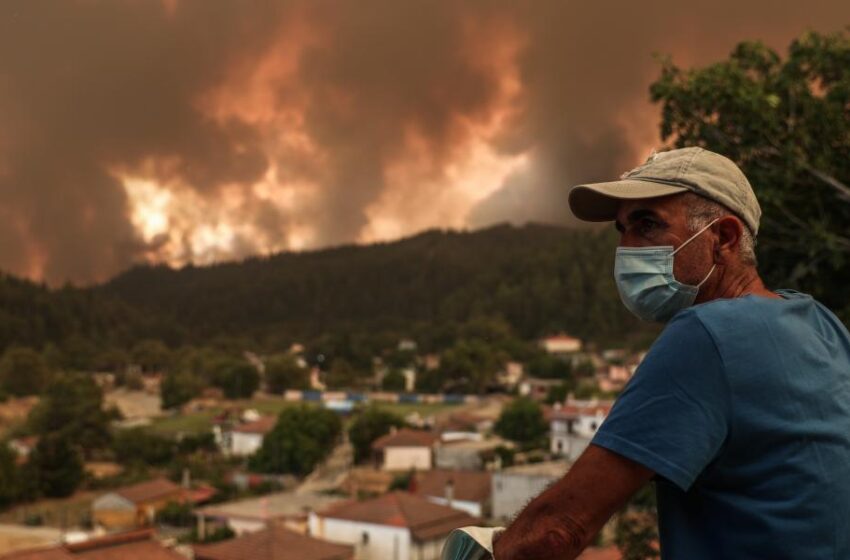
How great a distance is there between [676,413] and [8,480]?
33.4 meters

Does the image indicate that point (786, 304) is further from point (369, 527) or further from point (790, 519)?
point (369, 527)

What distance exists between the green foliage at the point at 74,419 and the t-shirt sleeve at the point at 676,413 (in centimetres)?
4023

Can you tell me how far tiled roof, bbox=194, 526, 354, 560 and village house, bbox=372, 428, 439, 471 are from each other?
14.7 m

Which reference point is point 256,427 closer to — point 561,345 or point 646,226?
point 646,226

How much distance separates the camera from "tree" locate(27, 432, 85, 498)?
3231 centimetres

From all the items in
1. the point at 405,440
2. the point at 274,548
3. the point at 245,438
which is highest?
the point at 405,440

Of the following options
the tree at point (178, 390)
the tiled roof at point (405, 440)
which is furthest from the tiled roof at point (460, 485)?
the tree at point (178, 390)

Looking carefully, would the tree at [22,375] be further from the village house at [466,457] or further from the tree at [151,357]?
the village house at [466,457]

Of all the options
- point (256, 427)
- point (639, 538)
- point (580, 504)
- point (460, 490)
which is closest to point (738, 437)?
point (580, 504)

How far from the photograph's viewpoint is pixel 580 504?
0.92m

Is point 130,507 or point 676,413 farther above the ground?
point 676,413

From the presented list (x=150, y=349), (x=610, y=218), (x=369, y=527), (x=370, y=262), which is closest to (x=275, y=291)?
(x=370, y=262)

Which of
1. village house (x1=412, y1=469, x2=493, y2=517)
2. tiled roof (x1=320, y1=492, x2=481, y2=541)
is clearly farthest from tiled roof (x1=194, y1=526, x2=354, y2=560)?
village house (x1=412, y1=469, x2=493, y2=517)

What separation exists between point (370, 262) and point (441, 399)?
68175mm
